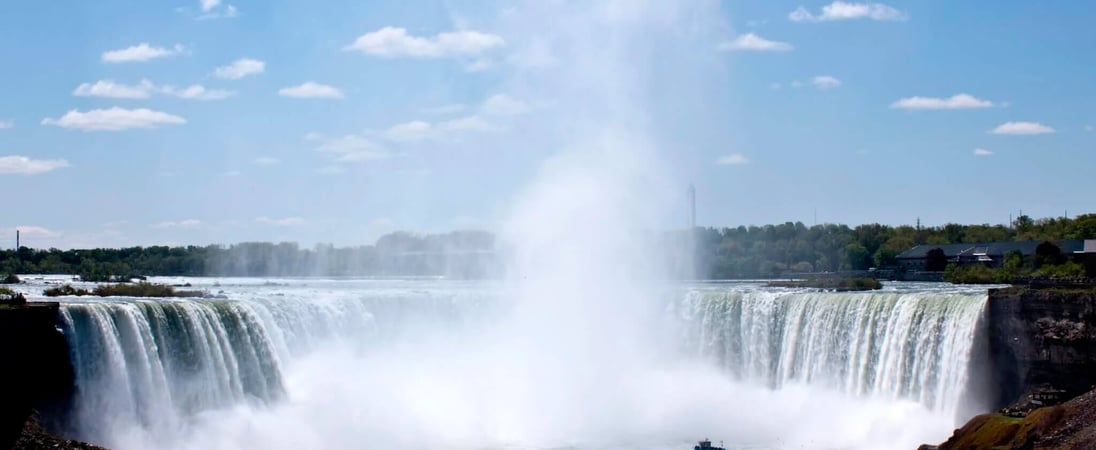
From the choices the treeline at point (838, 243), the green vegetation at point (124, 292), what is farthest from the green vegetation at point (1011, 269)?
the green vegetation at point (124, 292)

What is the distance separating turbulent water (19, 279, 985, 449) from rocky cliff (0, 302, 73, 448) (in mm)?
482

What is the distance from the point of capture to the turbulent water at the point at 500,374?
36219mm

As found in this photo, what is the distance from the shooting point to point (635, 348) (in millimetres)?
51750

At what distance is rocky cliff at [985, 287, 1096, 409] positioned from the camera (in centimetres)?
3569

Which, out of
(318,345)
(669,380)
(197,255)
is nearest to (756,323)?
(669,380)

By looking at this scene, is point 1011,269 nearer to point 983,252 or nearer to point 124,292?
point 983,252

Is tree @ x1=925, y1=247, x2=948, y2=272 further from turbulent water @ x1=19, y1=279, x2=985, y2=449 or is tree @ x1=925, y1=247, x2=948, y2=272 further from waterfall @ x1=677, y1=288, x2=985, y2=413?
waterfall @ x1=677, y1=288, x2=985, y2=413

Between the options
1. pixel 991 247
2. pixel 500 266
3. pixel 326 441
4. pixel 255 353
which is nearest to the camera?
pixel 326 441

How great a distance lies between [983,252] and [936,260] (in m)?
2.80

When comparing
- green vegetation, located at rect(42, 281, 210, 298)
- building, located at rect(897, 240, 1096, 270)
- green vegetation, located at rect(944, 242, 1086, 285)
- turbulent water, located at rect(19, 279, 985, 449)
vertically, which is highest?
building, located at rect(897, 240, 1096, 270)

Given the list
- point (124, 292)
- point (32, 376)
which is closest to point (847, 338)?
point (32, 376)

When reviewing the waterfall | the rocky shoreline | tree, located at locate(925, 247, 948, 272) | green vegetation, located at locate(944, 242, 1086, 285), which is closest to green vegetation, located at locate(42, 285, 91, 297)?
the waterfall

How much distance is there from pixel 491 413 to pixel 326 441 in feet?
23.8

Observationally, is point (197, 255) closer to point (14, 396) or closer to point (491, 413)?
point (491, 413)
